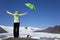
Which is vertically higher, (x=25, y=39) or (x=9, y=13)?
(x=9, y=13)

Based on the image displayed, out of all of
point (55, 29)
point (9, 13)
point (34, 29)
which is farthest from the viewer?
point (34, 29)

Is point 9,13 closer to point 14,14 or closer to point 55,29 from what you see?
point 14,14

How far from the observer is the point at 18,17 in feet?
27.4

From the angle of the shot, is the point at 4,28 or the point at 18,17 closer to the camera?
the point at 18,17

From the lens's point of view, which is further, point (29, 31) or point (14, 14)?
point (29, 31)

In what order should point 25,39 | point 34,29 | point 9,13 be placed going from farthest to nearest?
point 34,29 → point 9,13 → point 25,39

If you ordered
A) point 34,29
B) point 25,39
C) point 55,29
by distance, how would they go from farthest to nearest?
point 34,29 < point 55,29 < point 25,39

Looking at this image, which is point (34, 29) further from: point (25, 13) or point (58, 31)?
point (25, 13)

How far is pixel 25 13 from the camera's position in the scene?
328 inches

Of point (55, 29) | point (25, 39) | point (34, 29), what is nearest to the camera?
point (25, 39)

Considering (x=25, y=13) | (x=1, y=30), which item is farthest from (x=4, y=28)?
(x=25, y=13)

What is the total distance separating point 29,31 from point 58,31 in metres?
1.42

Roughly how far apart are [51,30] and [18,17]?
2.77 meters

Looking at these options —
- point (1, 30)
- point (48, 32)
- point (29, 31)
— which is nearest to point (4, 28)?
point (1, 30)
